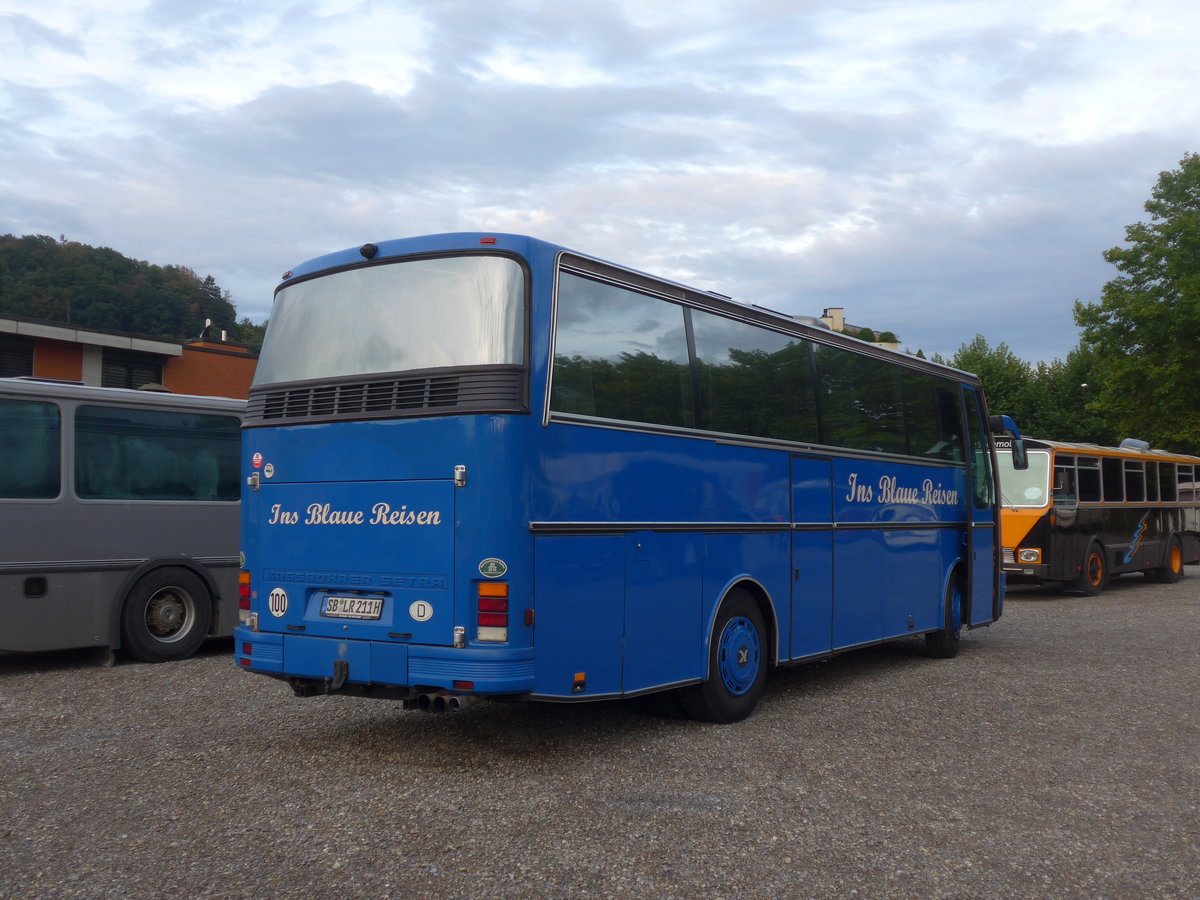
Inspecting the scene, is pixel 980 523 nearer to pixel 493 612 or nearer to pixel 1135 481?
pixel 493 612

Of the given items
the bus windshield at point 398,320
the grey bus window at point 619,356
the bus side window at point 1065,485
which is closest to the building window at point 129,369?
the bus side window at point 1065,485

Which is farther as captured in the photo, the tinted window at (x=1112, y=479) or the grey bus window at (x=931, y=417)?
the tinted window at (x=1112, y=479)

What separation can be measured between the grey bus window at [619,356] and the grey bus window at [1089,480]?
1471 cm

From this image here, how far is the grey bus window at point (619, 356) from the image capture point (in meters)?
6.73

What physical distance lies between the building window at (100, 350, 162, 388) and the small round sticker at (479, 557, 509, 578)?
25353 millimetres

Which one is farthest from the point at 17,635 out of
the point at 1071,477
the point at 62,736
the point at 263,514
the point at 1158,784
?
the point at 1071,477

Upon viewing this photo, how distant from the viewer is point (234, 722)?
25.9 feet

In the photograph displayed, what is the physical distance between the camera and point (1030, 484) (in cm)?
1928

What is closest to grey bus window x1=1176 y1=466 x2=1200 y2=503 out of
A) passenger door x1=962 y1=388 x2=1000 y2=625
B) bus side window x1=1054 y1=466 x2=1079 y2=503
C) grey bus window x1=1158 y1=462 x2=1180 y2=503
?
grey bus window x1=1158 y1=462 x2=1180 y2=503

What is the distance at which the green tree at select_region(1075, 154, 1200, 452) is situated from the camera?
3709 cm

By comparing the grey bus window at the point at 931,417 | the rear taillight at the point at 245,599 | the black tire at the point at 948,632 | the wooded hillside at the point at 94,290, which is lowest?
the black tire at the point at 948,632

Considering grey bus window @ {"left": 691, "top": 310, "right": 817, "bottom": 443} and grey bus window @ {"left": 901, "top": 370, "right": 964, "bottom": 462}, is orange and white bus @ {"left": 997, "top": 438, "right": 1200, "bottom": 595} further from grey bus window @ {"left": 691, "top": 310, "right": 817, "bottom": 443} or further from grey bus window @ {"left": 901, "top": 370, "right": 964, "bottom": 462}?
grey bus window @ {"left": 691, "top": 310, "right": 817, "bottom": 443}

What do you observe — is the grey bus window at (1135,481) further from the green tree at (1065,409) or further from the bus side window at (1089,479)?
the green tree at (1065,409)

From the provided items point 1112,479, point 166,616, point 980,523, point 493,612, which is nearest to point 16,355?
point 166,616
